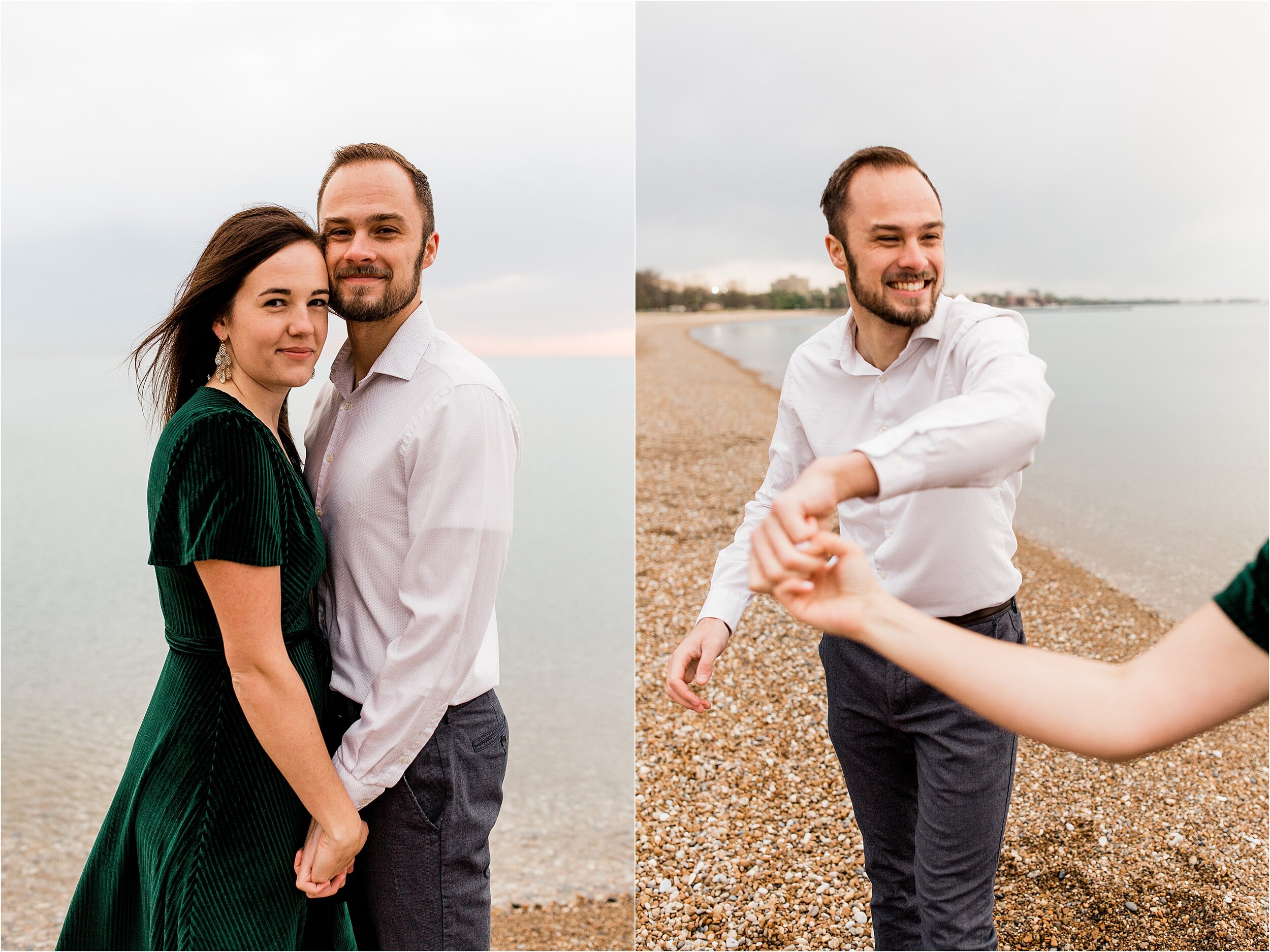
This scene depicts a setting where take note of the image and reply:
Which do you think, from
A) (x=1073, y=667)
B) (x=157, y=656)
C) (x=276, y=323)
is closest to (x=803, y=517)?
(x=1073, y=667)

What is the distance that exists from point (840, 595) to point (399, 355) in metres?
1.18

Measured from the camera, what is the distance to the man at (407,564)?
5.85 feet

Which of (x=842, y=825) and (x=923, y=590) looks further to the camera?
(x=842, y=825)

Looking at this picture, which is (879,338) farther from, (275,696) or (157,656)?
(157,656)

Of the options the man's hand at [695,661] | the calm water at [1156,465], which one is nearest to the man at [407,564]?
the man's hand at [695,661]

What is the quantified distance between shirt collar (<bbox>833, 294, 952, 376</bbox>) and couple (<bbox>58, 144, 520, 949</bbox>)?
0.82 m

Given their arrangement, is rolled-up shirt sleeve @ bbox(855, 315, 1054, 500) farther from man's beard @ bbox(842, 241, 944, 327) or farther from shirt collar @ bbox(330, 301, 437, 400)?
shirt collar @ bbox(330, 301, 437, 400)

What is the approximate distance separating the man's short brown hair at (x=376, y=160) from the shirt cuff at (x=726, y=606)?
1205 millimetres

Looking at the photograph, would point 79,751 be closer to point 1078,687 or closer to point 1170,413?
point 1078,687

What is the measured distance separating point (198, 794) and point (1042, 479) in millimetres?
13970

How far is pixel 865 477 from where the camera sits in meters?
1.22

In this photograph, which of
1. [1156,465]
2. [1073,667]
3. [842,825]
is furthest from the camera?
[1156,465]

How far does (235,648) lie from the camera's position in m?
1.64

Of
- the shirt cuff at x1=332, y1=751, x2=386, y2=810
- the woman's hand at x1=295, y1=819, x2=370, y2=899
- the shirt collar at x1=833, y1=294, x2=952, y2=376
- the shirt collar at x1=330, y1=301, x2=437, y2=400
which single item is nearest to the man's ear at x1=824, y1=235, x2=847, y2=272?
the shirt collar at x1=833, y1=294, x2=952, y2=376
